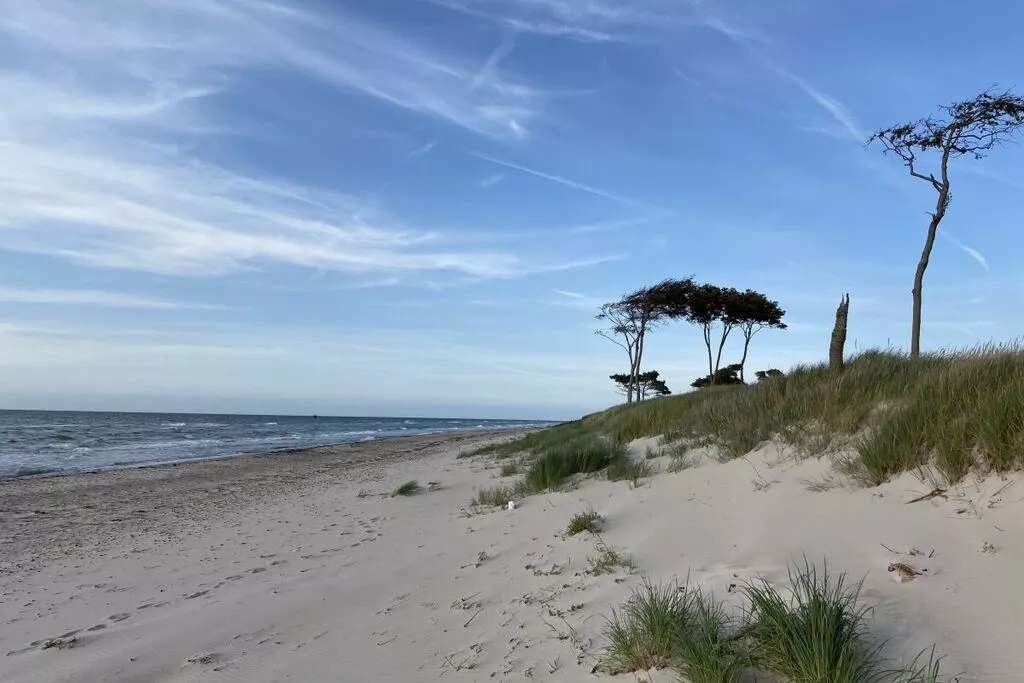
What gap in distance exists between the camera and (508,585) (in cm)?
483

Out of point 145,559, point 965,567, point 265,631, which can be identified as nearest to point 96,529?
point 145,559

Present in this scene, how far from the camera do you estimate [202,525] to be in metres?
9.95

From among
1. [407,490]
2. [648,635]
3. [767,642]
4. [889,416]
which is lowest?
[407,490]

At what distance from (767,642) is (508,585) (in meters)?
2.46

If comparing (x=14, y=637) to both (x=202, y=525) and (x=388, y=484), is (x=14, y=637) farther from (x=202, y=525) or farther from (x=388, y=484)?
(x=388, y=484)

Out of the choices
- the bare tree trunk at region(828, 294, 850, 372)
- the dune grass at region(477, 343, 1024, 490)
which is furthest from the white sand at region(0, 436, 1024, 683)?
the bare tree trunk at region(828, 294, 850, 372)

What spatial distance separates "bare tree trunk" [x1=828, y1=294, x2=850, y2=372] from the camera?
8961 mm

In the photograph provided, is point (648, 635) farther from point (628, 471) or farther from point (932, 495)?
point (628, 471)

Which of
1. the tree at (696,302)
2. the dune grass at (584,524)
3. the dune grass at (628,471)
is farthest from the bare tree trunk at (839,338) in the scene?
the tree at (696,302)

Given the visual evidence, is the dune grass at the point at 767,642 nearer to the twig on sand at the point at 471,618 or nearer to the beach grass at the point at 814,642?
the beach grass at the point at 814,642

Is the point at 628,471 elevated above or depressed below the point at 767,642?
above

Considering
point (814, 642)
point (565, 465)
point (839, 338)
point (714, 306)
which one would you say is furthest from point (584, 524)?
point (714, 306)

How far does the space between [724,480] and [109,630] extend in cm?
557

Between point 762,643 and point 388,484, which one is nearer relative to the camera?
point 762,643
